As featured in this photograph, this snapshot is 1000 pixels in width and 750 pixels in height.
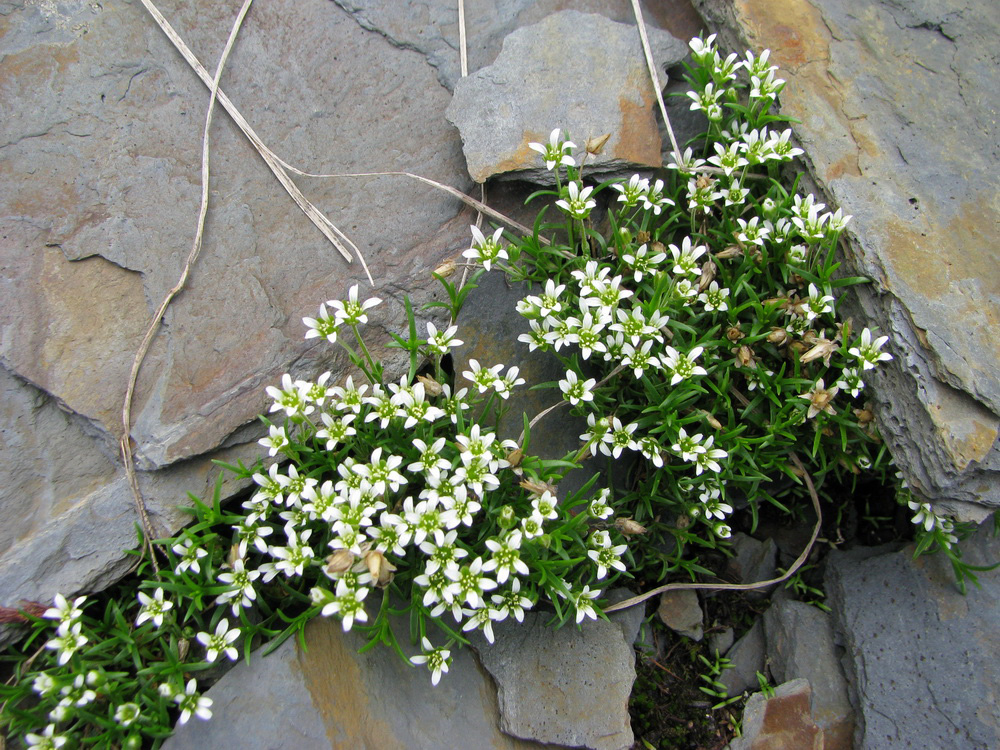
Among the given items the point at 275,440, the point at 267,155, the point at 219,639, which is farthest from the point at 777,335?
the point at 219,639

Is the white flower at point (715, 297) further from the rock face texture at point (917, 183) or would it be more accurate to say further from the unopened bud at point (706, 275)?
the rock face texture at point (917, 183)

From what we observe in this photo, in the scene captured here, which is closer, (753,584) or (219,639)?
(219,639)

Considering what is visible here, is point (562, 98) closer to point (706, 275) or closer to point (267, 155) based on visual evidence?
point (706, 275)

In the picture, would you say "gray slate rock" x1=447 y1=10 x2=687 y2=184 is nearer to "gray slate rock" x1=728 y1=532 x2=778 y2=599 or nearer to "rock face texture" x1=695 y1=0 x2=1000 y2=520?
"rock face texture" x1=695 y1=0 x2=1000 y2=520

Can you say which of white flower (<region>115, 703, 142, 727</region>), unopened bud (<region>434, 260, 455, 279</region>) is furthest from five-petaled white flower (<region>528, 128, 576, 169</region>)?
white flower (<region>115, 703, 142, 727</region>)

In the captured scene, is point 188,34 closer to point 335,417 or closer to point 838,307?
point 335,417

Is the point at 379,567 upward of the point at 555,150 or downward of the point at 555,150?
downward

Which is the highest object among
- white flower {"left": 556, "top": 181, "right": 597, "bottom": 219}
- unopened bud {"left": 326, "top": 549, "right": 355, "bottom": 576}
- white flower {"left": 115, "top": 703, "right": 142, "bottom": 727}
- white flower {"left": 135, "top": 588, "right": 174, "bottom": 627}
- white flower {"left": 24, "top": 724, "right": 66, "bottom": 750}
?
white flower {"left": 556, "top": 181, "right": 597, "bottom": 219}

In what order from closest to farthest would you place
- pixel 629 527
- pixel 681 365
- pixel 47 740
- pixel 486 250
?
pixel 47 740, pixel 629 527, pixel 681 365, pixel 486 250
